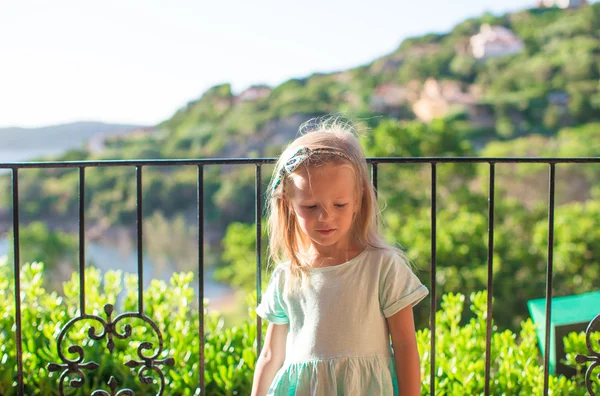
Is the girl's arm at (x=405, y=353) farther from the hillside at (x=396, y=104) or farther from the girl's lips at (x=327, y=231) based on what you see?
the hillside at (x=396, y=104)

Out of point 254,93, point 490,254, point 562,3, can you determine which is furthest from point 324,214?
point 562,3

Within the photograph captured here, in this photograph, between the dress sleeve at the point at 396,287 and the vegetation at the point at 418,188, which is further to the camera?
the vegetation at the point at 418,188

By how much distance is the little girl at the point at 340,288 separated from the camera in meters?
1.36

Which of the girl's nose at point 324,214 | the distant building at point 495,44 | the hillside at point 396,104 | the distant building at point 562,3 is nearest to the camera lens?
the girl's nose at point 324,214

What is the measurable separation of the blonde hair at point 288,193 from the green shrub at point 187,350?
2.28 feet

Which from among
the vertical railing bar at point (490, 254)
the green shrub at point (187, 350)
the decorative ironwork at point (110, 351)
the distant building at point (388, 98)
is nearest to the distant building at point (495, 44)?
the distant building at point (388, 98)

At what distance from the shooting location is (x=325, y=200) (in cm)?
136

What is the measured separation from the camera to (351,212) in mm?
1393

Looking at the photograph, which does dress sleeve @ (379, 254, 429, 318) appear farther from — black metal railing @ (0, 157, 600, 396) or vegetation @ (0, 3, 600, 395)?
black metal railing @ (0, 157, 600, 396)

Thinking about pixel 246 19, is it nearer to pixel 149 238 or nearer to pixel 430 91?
pixel 430 91

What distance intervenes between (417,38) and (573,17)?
6.25 metres

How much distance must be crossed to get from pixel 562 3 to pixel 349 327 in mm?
27246

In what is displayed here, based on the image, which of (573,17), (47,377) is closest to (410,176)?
(47,377)

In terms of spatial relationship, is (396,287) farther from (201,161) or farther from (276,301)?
(201,161)
